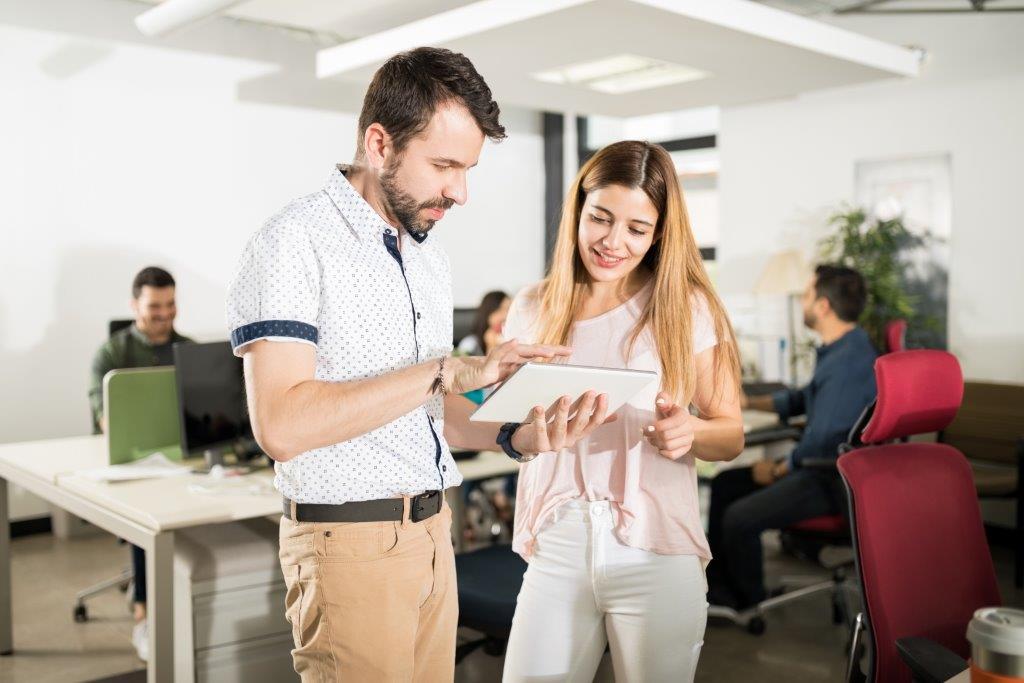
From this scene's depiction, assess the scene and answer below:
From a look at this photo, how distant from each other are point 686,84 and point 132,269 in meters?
3.72

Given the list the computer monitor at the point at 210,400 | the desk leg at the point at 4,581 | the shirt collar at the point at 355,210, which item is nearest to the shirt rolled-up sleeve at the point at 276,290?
the shirt collar at the point at 355,210

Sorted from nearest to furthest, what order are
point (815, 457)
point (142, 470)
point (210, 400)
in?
point (142, 470)
point (210, 400)
point (815, 457)

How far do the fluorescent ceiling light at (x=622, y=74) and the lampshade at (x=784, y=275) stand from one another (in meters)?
1.36

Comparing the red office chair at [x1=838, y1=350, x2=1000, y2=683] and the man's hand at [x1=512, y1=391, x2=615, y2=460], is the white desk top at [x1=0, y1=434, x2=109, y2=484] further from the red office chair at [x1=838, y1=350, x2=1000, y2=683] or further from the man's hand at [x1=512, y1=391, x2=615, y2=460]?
the red office chair at [x1=838, y1=350, x2=1000, y2=683]

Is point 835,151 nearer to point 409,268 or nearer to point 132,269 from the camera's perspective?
point 132,269

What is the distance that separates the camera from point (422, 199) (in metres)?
1.51

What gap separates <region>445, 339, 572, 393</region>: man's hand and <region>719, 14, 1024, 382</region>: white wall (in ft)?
16.9

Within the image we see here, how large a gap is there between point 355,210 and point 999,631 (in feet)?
3.51

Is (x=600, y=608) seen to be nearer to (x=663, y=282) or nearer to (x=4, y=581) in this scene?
(x=663, y=282)

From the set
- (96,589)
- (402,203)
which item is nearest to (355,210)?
(402,203)

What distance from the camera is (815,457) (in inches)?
152

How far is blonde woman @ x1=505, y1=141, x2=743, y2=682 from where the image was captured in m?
1.76

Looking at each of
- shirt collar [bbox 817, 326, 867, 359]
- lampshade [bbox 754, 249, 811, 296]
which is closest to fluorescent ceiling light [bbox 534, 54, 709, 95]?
lampshade [bbox 754, 249, 811, 296]

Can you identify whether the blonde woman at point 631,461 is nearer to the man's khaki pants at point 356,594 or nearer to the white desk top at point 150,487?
the man's khaki pants at point 356,594
